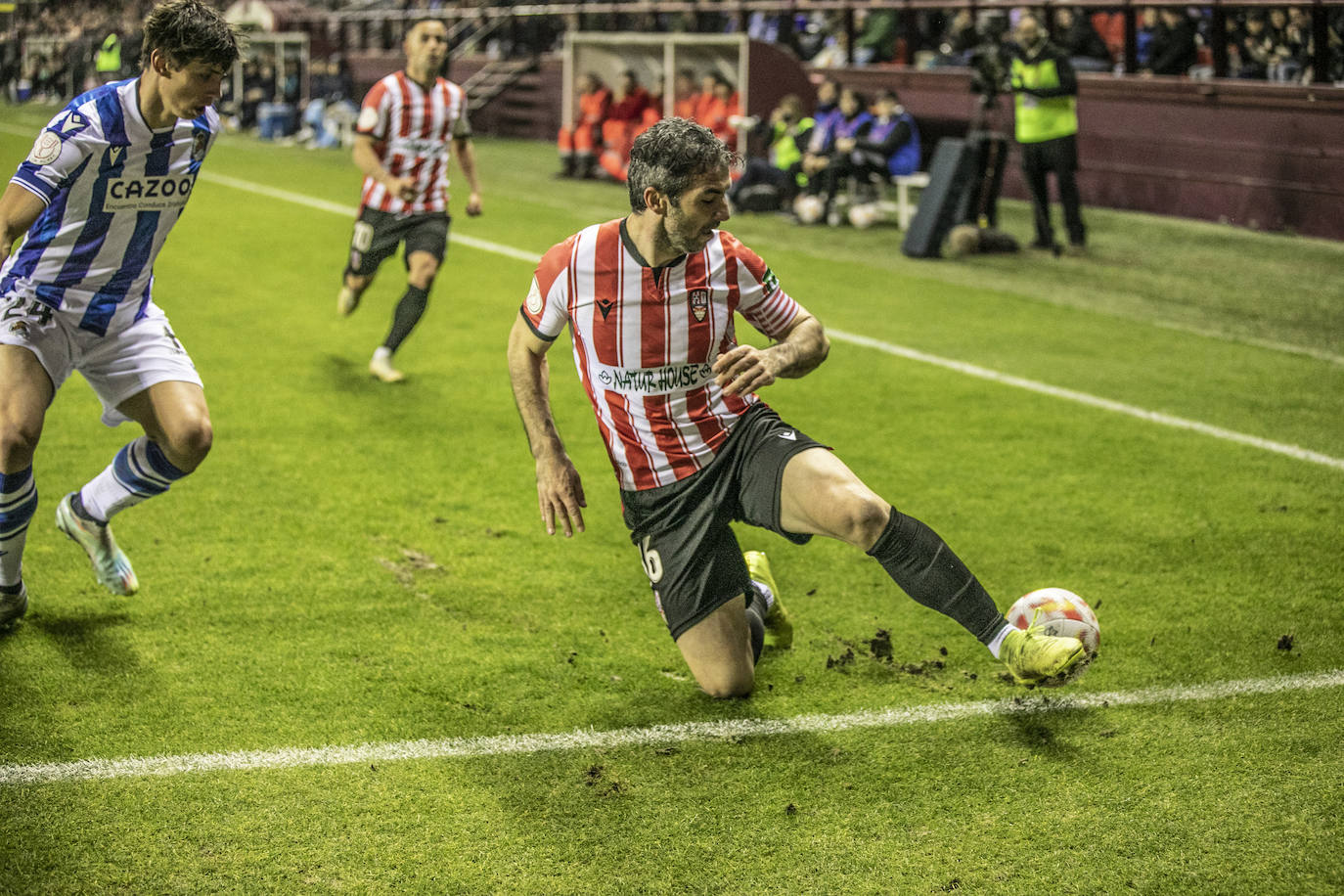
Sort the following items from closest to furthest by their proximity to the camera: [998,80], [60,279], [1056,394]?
1. [60,279]
2. [1056,394]
3. [998,80]

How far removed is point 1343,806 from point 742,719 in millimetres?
1719

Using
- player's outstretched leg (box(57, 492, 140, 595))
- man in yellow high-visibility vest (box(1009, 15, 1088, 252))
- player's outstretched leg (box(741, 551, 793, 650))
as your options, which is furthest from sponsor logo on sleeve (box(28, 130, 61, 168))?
man in yellow high-visibility vest (box(1009, 15, 1088, 252))

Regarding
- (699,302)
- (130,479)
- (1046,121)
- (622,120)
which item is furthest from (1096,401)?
(622,120)

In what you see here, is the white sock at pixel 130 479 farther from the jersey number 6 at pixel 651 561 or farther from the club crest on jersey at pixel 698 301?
the club crest on jersey at pixel 698 301

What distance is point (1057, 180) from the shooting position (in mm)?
13602

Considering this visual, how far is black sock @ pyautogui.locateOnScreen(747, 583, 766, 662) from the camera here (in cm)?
450

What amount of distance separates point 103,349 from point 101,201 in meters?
0.53

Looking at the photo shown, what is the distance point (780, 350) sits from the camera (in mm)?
4012

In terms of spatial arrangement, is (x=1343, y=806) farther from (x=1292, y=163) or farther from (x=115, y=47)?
(x=115, y=47)

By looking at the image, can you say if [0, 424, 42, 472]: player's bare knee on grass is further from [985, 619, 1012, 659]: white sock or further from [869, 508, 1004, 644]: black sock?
[985, 619, 1012, 659]: white sock

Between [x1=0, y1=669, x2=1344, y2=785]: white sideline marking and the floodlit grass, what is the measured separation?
0.05m

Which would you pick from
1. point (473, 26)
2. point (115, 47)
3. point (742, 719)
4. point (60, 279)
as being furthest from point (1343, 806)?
point (473, 26)

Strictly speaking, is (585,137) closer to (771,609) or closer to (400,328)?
(400,328)

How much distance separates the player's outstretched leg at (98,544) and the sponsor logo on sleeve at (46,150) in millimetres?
1260
